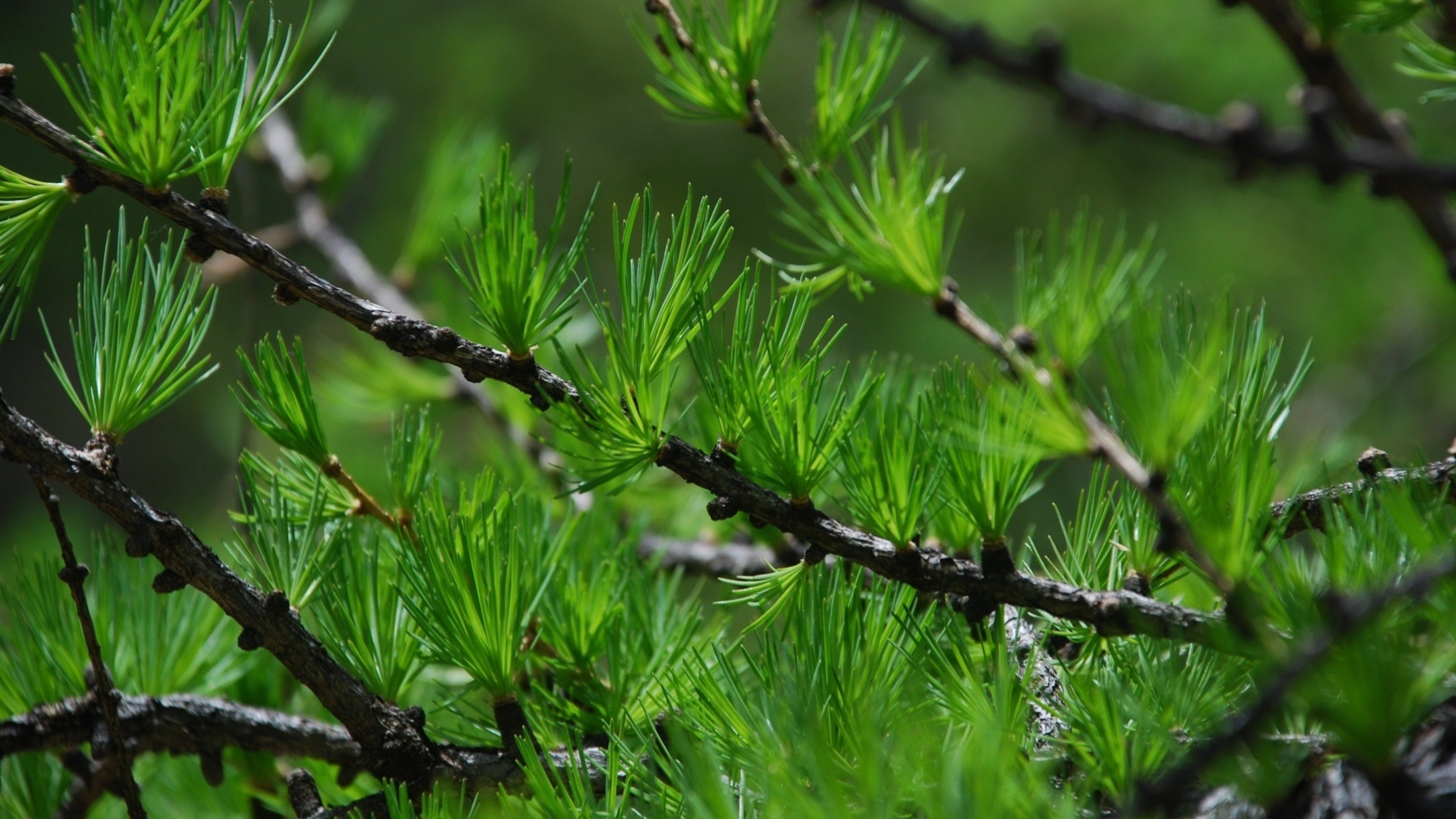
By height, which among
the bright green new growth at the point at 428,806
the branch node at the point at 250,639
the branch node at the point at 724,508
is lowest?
the bright green new growth at the point at 428,806

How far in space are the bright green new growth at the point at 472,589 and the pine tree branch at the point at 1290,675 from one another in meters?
A: 0.21

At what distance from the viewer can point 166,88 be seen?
11.6 inches

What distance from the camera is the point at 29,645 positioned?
16.0 inches

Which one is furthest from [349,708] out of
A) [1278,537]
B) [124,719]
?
[1278,537]

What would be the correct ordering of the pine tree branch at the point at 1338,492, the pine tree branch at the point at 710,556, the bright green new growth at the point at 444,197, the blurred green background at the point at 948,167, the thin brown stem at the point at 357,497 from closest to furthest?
the pine tree branch at the point at 1338,492 < the thin brown stem at the point at 357,497 < the pine tree branch at the point at 710,556 < the bright green new growth at the point at 444,197 < the blurred green background at the point at 948,167

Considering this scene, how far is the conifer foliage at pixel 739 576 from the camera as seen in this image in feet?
0.83

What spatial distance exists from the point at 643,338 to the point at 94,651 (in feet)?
0.67

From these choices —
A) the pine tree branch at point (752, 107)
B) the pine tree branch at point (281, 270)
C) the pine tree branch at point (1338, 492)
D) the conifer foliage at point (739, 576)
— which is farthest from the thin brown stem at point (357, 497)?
the pine tree branch at point (1338, 492)

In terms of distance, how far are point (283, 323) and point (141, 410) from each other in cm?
164

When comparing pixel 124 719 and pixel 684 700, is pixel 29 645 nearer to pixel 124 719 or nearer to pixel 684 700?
pixel 124 719

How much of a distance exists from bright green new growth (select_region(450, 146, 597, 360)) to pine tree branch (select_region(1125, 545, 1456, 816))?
21 cm

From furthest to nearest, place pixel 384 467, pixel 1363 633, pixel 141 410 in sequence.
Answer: pixel 384 467 < pixel 141 410 < pixel 1363 633

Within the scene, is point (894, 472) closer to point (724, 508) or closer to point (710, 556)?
point (724, 508)

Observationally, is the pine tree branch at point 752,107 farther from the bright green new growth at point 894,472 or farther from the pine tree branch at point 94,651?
the pine tree branch at point 94,651
